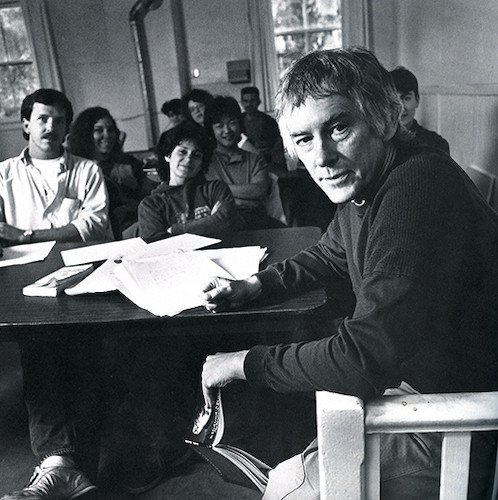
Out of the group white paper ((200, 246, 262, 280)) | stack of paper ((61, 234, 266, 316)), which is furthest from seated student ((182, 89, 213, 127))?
white paper ((200, 246, 262, 280))

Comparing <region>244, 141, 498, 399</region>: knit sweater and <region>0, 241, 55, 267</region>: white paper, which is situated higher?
<region>244, 141, 498, 399</region>: knit sweater

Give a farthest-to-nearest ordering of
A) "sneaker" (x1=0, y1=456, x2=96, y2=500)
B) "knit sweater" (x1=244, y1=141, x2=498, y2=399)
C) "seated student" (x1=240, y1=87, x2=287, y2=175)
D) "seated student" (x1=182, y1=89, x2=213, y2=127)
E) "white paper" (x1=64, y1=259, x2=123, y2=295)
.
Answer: "seated student" (x1=240, y1=87, x2=287, y2=175)
"seated student" (x1=182, y1=89, x2=213, y2=127)
"sneaker" (x1=0, y1=456, x2=96, y2=500)
"white paper" (x1=64, y1=259, x2=123, y2=295)
"knit sweater" (x1=244, y1=141, x2=498, y2=399)

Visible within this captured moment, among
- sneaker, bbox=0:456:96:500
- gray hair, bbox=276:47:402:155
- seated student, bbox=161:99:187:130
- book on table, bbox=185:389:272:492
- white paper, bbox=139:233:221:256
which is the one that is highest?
gray hair, bbox=276:47:402:155

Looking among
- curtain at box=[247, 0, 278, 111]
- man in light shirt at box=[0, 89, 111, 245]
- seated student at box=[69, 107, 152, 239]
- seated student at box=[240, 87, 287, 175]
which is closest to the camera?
man in light shirt at box=[0, 89, 111, 245]

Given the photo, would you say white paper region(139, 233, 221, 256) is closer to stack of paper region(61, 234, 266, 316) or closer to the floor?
stack of paper region(61, 234, 266, 316)

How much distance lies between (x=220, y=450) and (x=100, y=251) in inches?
35.5

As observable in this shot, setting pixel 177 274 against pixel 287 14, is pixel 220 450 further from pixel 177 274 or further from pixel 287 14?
pixel 287 14

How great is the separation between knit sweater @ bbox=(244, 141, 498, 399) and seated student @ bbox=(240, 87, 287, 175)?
3165mm

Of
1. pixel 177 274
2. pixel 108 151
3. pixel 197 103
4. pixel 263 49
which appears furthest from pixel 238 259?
pixel 263 49

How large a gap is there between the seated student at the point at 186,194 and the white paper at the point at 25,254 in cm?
43

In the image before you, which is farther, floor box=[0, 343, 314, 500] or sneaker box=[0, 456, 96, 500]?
floor box=[0, 343, 314, 500]

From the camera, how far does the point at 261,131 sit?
4398mm

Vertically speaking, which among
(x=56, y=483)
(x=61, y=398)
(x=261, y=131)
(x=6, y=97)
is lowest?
(x=56, y=483)

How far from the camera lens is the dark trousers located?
1.54 meters
